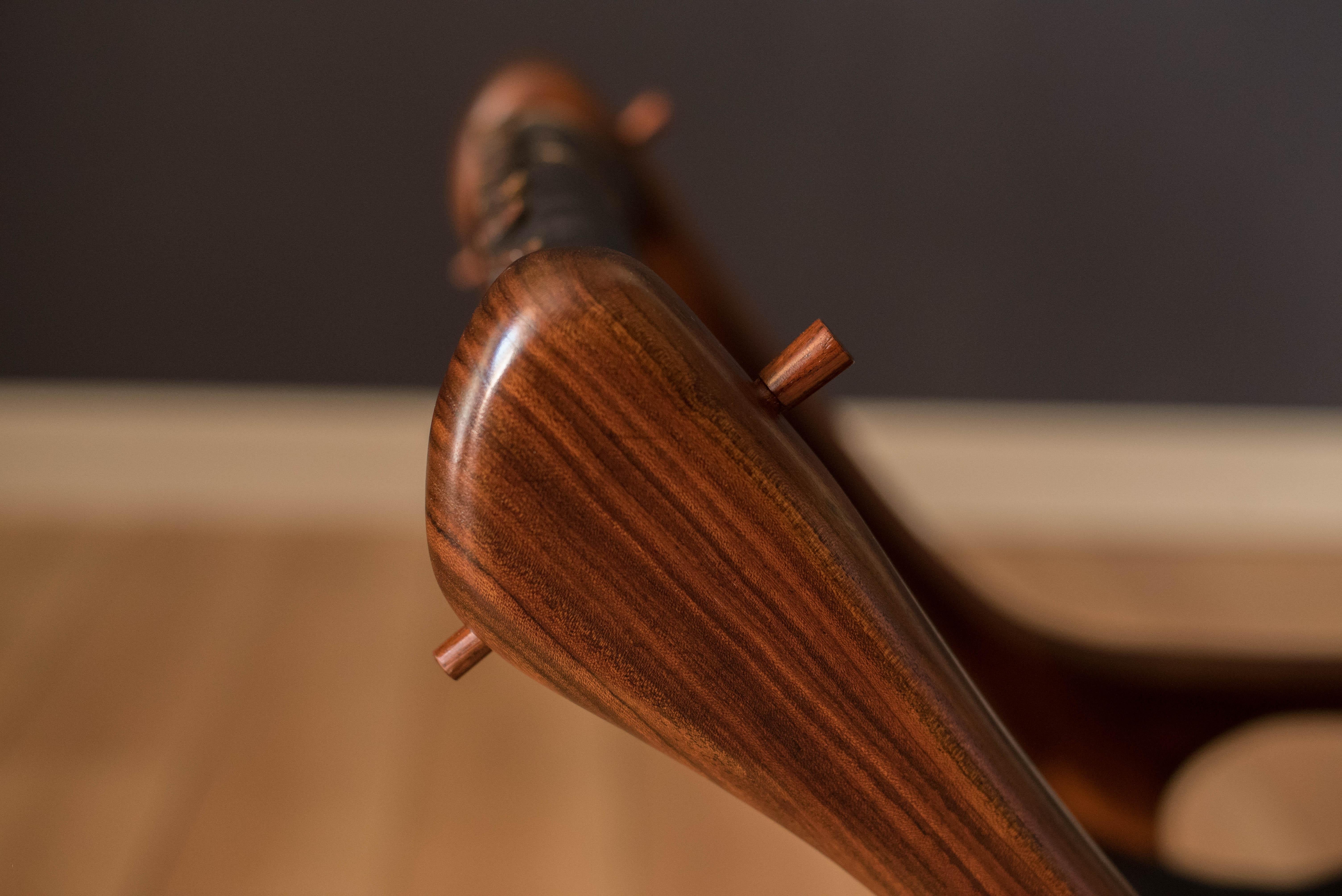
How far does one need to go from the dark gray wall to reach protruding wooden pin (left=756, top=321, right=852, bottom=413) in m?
1.46

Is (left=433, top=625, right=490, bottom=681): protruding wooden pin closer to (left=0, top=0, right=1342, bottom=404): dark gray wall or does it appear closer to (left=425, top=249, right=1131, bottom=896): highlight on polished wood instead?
(left=425, top=249, right=1131, bottom=896): highlight on polished wood

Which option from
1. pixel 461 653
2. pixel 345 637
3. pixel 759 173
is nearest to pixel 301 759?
pixel 345 637

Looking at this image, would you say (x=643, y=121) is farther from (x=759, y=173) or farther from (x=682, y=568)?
(x=759, y=173)

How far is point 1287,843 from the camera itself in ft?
4.08

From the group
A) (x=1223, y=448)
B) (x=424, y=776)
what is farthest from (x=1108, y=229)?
(x=424, y=776)

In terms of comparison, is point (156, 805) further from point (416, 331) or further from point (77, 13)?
point (77, 13)

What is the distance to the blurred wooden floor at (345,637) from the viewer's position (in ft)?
3.76

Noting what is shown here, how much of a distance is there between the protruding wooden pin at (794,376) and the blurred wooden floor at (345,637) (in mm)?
767

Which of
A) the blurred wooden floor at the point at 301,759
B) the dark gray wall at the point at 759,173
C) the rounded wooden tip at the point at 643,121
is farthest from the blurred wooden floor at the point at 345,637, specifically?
the rounded wooden tip at the point at 643,121

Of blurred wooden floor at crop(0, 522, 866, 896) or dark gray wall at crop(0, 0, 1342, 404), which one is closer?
blurred wooden floor at crop(0, 522, 866, 896)

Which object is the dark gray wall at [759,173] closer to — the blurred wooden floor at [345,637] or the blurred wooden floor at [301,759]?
the blurred wooden floor at [345,637]

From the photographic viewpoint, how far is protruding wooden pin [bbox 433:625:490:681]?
8.0 inches

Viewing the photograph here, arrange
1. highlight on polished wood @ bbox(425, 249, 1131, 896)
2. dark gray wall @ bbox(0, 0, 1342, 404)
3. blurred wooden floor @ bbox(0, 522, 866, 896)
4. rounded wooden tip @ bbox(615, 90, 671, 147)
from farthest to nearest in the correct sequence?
1. dark gray wall @ bbox(0, 0, 1342, 404)
2. blurred wooden floor @ bbox(0, 522, 866, 896)
3. rounded wooden tip @ bbox(615, 90, 671, 147)
4. highlight on polished wood @ bbox(425, 249, 1131, 896)

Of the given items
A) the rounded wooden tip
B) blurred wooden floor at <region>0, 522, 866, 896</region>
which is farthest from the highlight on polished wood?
blurred wooden floor at <region>0, 522, 866, 896</region>
